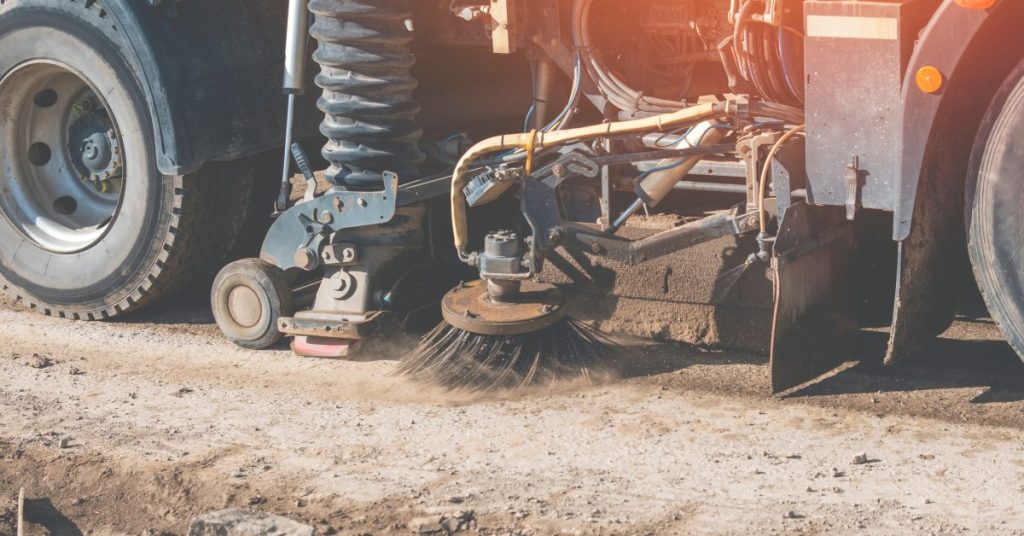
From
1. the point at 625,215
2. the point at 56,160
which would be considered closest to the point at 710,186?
the point at 625,215

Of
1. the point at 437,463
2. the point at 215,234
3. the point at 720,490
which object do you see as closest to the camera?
the point at 720,490

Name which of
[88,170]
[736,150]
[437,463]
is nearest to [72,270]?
[88,170]

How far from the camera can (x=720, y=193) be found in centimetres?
496

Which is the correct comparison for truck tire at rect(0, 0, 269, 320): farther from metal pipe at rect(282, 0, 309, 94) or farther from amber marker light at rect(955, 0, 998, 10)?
amber marker light at rect(955, 0, 998, 10)

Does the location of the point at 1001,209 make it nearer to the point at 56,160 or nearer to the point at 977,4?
the point at 977,4

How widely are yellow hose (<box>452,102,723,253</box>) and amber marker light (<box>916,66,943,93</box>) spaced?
0.64 meters

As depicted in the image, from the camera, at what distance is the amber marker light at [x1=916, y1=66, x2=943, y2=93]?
3.82 metres

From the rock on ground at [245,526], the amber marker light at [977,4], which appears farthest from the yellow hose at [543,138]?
the rock on ground at [245,526]

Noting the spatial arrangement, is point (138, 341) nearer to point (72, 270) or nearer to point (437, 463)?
point (72, 270)

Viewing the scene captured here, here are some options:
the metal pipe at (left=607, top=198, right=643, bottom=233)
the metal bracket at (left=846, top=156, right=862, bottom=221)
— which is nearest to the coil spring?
the metal pipe at (left=607, top=198, right=643, bottom=233)

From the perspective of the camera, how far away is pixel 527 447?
407 cm

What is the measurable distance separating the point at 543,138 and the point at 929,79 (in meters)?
1.25

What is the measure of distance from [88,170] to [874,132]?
305 cm

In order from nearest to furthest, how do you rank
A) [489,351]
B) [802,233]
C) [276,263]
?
[802,233]
[489,351]
[276,263]
